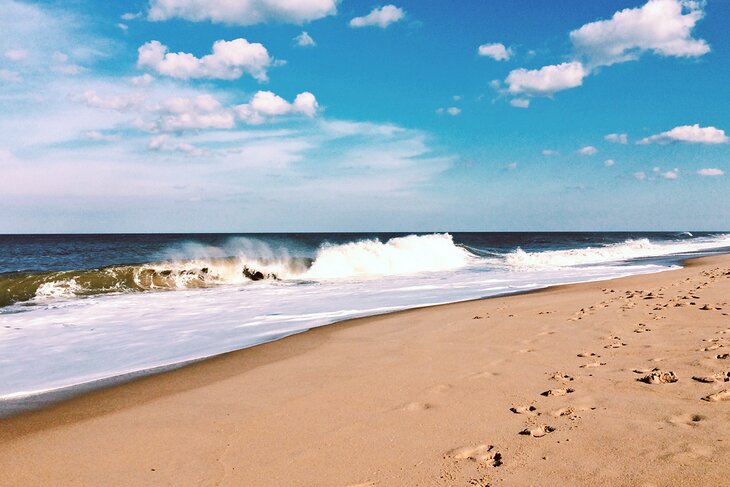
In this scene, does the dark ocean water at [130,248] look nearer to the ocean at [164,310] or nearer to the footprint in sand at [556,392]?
the ocean at [164,310]

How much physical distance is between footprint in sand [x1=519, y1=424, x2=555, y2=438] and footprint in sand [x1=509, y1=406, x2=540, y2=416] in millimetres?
264

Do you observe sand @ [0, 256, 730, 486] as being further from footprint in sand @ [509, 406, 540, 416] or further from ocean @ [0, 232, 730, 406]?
ocean @ [0, 232, 730, 406]

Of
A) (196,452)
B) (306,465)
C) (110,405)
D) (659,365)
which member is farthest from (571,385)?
(110,405)

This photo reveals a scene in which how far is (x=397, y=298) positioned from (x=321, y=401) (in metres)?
7.85

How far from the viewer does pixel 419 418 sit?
12.5ft

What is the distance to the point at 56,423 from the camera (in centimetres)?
427

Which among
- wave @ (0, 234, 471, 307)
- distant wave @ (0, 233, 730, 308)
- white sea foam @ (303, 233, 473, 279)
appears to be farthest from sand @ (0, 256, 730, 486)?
white sea foam @ (303, 233, 473, 279)

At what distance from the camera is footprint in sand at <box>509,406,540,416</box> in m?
3.73

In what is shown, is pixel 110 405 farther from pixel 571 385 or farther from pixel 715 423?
pixel 715 423

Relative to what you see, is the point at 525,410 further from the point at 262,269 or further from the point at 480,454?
the point at 262,269

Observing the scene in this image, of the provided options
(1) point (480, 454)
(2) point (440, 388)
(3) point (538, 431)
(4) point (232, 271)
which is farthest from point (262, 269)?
(1) point (480, 454)

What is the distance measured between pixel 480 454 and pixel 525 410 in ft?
2.71

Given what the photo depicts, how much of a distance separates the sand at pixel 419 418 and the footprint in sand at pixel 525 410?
0.01 meters

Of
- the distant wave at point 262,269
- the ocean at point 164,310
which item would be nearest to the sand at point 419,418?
the ocean at point 164,310
